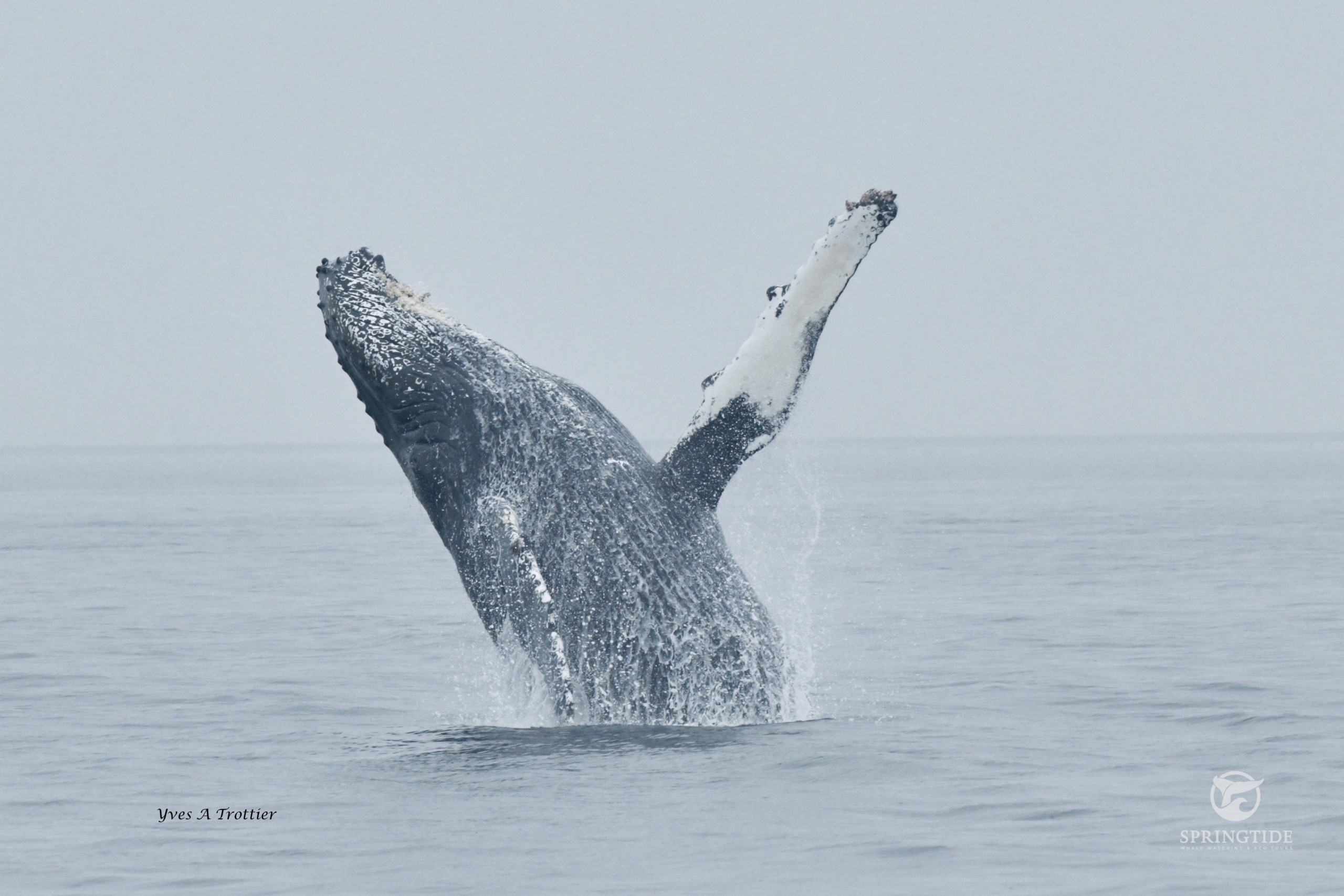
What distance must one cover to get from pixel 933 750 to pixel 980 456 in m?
165

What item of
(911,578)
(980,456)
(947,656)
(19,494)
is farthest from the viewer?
(980,456)

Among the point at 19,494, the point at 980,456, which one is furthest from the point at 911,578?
the point at 980,456

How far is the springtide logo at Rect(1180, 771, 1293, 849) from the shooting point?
8.31m

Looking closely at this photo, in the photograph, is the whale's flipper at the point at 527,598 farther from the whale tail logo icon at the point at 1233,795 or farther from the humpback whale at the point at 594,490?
the whale tail logo icon at the point at 1233,795

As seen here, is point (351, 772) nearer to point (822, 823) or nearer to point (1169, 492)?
point (822, 823)

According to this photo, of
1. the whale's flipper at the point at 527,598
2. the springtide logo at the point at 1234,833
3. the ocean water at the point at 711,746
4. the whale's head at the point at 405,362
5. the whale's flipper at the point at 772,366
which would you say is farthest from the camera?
the whale's head at the point at 405,362

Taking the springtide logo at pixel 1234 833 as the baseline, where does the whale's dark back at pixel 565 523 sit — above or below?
above

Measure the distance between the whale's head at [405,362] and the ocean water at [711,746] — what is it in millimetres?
1905

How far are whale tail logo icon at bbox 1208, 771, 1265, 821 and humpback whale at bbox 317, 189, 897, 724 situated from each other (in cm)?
276

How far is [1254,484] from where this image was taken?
6831 centimetres

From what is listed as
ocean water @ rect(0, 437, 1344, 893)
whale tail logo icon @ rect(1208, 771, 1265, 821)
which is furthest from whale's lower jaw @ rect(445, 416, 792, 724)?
whale tail logo icon @ rect(1208, 771, 1265, 821)

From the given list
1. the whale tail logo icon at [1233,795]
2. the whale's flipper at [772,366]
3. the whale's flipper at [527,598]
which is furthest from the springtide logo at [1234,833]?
the whale's flipper at [527,598]

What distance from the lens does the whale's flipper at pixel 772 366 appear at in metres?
10.3

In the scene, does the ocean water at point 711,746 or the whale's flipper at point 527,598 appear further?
the whale's flipper at point 527,598
